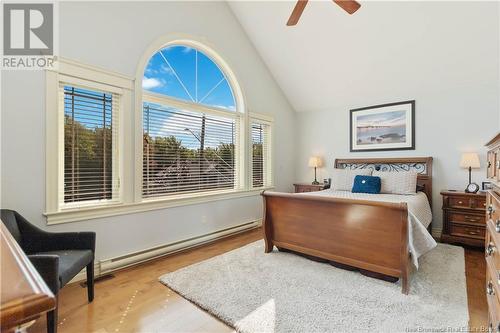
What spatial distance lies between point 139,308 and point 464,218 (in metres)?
4.11

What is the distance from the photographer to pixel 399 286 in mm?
2332

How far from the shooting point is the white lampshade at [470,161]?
11.3 ft

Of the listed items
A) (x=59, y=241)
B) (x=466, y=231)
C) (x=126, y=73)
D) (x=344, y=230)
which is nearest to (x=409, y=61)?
(x=466, y=231)

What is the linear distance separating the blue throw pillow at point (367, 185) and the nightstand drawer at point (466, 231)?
109cm

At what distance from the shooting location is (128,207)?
2.87 metres

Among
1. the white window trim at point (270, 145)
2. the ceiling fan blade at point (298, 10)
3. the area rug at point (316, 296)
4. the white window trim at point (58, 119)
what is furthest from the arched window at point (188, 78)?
the area rug at point (316, 296)

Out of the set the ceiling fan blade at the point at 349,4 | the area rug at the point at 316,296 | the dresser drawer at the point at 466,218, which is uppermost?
the ceiling fan blade at the point at 349,4

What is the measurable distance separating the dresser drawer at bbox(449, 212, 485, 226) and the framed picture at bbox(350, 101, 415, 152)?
118cm

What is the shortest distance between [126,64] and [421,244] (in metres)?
3.55

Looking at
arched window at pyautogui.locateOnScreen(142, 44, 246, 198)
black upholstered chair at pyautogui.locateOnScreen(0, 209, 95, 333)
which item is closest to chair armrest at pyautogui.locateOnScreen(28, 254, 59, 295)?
black upholstered chair at pyautogui.locateOnScreen(0, 209, 95, 333)

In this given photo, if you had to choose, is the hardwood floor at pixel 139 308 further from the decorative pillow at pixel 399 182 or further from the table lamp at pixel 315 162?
the table lamp at pixel 315 162

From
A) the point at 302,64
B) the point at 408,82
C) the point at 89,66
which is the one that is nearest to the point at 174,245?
the point at 89,66

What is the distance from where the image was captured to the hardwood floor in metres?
1.82

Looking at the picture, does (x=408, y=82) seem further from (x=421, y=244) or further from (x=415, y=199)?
(x=421, y=244)
